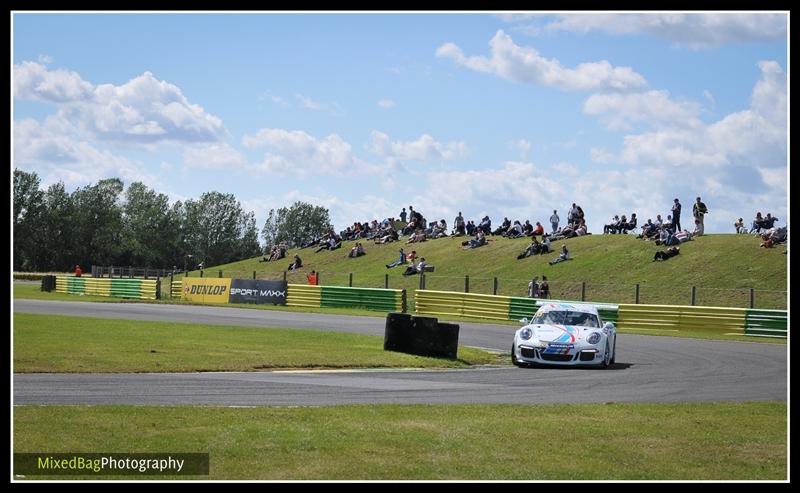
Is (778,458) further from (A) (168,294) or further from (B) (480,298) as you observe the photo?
(A) (168,294)

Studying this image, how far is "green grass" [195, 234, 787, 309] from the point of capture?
146 ft

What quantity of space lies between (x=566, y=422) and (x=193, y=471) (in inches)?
197

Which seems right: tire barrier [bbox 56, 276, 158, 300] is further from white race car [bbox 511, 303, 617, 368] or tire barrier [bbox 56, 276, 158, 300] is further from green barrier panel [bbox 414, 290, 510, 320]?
white race car [bbox 511, 303, 617, 368]

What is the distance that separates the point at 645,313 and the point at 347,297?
50.3 feet

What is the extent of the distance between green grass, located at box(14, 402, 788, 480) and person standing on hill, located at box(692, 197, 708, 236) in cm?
3735

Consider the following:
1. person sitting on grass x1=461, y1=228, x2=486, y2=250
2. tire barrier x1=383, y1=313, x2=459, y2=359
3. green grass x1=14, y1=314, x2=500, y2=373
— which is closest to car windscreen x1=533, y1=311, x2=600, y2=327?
green grass x1=14, y1=314, x2=500, y2=373

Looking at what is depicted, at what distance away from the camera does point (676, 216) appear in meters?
51.6

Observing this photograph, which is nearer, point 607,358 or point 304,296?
point 607,358

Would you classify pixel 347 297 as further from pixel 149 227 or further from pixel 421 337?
pixel 149 227

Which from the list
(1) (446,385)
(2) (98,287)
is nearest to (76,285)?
(2) (98,287)

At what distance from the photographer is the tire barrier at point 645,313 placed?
34344mm

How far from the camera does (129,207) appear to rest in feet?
463
